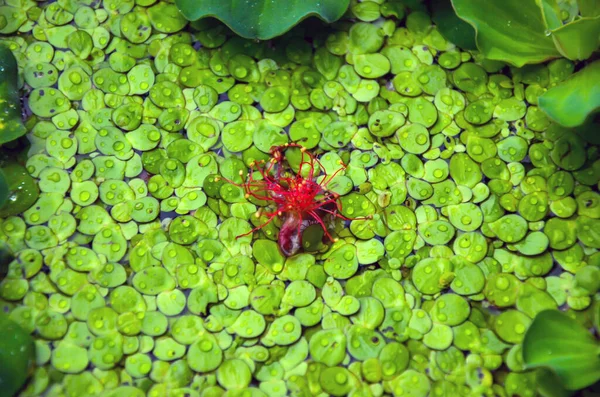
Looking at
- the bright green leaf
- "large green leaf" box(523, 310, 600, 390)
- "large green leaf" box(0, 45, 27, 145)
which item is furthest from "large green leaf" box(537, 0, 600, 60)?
"large green leaf" box(0, 45, 27, 145)

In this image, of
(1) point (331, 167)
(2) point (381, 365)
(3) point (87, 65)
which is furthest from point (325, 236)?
(3) point (87, 65)

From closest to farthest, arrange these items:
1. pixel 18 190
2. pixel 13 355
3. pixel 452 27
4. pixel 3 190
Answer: pixel 13 355, pixel 3 190, pixel 18 190, pixel 452 27

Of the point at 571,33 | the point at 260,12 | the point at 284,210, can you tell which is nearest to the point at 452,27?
the point at 571,33

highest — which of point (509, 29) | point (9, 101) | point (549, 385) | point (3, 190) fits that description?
point (509, 29)

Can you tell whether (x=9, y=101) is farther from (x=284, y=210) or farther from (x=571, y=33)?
(x=571, y=33)

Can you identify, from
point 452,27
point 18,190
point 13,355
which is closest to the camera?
point 13,355

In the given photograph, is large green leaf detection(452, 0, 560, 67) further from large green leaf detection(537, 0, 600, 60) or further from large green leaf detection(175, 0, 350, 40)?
large green leaf detection(175, 0, 350, 40)
